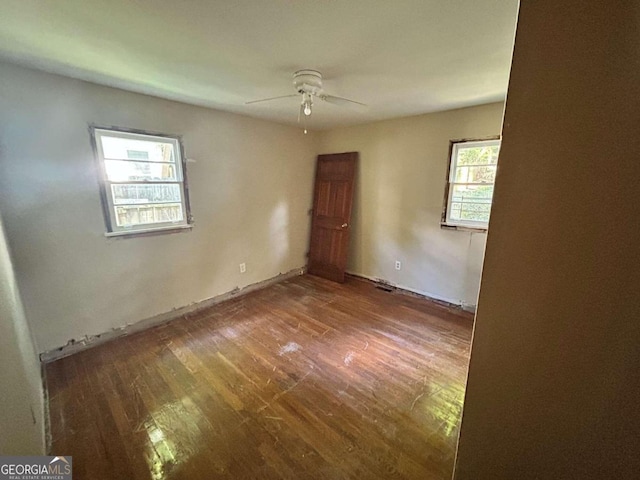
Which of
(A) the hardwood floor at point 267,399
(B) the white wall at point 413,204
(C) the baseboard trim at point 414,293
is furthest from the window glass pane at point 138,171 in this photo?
(C) the baseboard trim at point 414,293

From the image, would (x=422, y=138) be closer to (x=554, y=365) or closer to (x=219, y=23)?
(x=219, y=23)

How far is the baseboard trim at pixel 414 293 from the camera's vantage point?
3.28 m

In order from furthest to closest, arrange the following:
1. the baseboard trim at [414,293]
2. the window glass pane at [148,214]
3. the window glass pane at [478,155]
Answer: the baseboard trim at [414,293] < the window glass pane at [478,155] < the window glass pane at [148,214]

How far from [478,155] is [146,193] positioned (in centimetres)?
368

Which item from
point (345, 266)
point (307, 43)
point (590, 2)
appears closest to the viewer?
point (590, 2)

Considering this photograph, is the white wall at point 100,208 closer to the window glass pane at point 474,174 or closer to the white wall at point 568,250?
the window glass pane at point 474,174

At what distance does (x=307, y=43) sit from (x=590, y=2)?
136 cm

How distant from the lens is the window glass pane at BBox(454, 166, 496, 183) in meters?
2.98

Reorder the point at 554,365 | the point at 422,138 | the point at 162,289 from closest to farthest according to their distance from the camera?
the point at 554,365 → the point at 162,289 → the point at 422,138

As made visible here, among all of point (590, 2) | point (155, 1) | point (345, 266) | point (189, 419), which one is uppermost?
point (155, 1)

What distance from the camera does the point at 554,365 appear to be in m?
0.71

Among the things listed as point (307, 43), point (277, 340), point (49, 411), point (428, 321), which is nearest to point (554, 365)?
point (307, 43)

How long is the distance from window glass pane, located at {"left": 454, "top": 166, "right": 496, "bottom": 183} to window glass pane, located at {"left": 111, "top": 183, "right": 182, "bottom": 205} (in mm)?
3291

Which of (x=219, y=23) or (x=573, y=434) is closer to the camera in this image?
(x=573, y=434)
